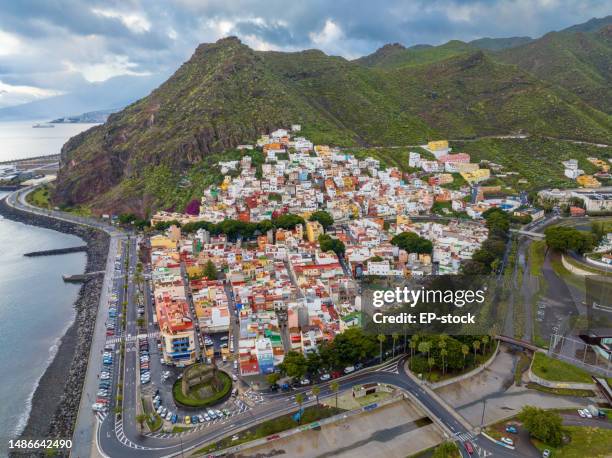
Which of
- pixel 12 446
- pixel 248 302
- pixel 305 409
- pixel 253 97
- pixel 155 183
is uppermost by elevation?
pixel 253 97

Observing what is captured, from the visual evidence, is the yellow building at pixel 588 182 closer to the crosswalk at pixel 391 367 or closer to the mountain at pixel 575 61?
the mountain at pixel 575 61

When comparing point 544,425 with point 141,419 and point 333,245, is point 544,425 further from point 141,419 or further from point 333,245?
point 333,245

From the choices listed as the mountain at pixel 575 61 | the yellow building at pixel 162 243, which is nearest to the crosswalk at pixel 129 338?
the yellow building at pixel 162 243

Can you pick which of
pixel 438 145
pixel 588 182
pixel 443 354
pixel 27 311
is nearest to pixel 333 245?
pixel 443 354

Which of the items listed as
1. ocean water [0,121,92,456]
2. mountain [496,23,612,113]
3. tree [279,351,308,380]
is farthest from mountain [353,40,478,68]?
tree [279,351,308,380]

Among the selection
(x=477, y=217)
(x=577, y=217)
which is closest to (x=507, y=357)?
(x=477, y=217)

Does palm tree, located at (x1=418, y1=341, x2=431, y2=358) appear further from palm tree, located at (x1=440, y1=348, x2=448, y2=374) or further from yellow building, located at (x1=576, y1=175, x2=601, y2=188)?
yellow building, located at (x1=576, y1=175, x2=601, y2=188)

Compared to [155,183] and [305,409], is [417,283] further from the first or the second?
[155,183]
